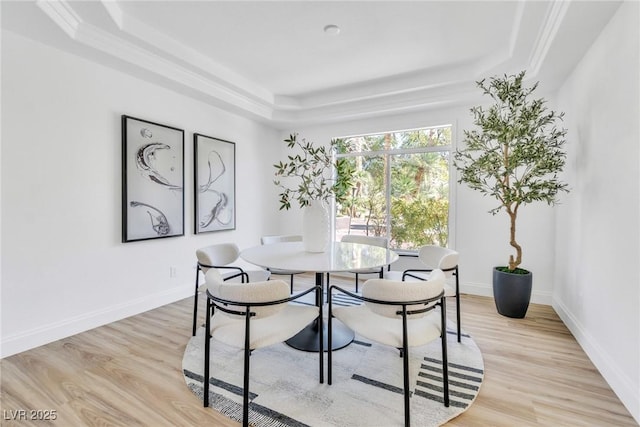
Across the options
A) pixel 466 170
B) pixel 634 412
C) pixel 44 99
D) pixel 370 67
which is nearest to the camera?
pixel 634 412

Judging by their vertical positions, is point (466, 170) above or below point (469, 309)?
above

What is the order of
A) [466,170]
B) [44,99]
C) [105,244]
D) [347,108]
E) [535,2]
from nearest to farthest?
1. [535,2]
2. [44,99]
3. [105,244]
4. [466,170]
5. [347,108]

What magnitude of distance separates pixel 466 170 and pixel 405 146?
1.36 metres

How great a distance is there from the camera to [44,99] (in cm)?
248

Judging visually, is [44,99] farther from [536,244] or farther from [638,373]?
[536,244]

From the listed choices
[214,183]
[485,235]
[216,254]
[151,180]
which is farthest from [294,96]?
[485,235]

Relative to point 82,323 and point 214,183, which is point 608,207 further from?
point 82,323

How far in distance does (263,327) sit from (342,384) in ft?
2.25

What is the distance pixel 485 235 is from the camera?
382 cm

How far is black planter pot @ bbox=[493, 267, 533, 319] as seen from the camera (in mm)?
2996

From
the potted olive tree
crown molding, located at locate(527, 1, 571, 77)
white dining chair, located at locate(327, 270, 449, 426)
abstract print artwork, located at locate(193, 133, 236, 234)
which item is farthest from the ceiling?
white dining chair, located at locate(327, 270, 449, 426)

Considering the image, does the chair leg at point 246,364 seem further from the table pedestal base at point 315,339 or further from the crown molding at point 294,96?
the crown molding at point 294,96

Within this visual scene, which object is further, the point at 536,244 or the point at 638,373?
the point at 536,244

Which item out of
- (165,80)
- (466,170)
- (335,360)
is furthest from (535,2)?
(165,80)
